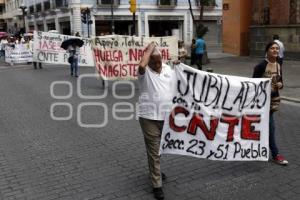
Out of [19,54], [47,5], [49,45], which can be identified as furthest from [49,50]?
[47,5]

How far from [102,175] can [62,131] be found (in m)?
2.75

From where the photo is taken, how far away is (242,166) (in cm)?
595

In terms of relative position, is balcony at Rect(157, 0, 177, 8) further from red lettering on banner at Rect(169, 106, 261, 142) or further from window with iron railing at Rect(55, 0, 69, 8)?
red lettering on banner at Rect(169, 106, 261, 142)

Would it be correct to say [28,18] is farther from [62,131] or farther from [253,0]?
[62,131]

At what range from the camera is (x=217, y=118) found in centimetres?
561

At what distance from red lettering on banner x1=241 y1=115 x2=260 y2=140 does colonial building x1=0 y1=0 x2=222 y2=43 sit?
3871cm

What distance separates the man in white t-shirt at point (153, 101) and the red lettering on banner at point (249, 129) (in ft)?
3.94

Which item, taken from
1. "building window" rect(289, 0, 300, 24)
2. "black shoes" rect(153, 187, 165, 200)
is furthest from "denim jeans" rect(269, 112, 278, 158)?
"building window" rect(289, 0, 300, 24)

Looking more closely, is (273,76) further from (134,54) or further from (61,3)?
(61,3)

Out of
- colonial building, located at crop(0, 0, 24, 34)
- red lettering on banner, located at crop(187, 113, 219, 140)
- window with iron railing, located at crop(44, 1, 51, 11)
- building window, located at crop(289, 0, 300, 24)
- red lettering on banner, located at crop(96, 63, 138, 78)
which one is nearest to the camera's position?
red lettering on banner, located at crop(187, 113, 219, 140)

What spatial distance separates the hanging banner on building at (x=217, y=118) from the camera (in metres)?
5.45

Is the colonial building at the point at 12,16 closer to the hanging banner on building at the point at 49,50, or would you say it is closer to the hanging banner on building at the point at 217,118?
the hanging banner on building at the point at 49,50

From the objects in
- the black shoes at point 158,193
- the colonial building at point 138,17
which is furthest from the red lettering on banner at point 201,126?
the colonial building at point 138,17

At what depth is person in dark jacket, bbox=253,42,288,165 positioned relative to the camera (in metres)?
5.98
